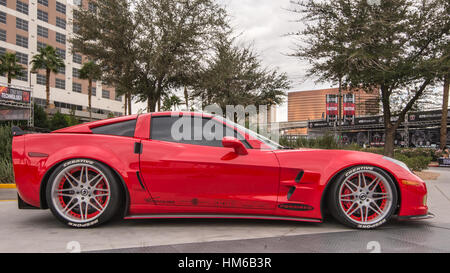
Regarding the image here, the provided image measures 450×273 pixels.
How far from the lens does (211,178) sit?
3.40m

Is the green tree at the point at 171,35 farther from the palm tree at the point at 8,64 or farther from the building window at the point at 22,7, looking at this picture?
the building window at the point at 22,7

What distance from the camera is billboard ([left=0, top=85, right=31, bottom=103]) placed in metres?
25.5

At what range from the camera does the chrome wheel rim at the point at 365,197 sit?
3482mm

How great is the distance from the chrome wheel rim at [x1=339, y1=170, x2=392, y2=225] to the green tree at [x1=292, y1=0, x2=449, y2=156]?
21.1 feet

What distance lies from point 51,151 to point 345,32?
8764 millimetres

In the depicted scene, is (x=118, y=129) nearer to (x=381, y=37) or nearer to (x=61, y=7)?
(x=381, y=37)

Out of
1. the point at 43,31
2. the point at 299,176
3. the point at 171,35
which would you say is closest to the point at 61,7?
the point at 43,31

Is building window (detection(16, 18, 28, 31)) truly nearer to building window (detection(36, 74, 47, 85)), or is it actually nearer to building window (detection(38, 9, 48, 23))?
building window (detection(38, 9, 48, 23))

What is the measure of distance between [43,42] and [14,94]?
103 ft

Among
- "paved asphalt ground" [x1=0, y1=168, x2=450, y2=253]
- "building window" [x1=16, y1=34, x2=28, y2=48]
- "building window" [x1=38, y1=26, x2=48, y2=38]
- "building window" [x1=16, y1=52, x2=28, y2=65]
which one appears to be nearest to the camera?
"paved asphalt ground" [x1=0, y1=168, x2=450, y2=253]

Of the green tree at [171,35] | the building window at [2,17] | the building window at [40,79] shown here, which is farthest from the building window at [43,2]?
the green tree at [171,35]

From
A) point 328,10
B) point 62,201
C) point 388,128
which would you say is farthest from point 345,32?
point 62,201

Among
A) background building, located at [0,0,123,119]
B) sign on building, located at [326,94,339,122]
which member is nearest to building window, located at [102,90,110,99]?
background building, located at [0,0,123,119]

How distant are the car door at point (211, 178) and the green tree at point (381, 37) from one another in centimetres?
692
